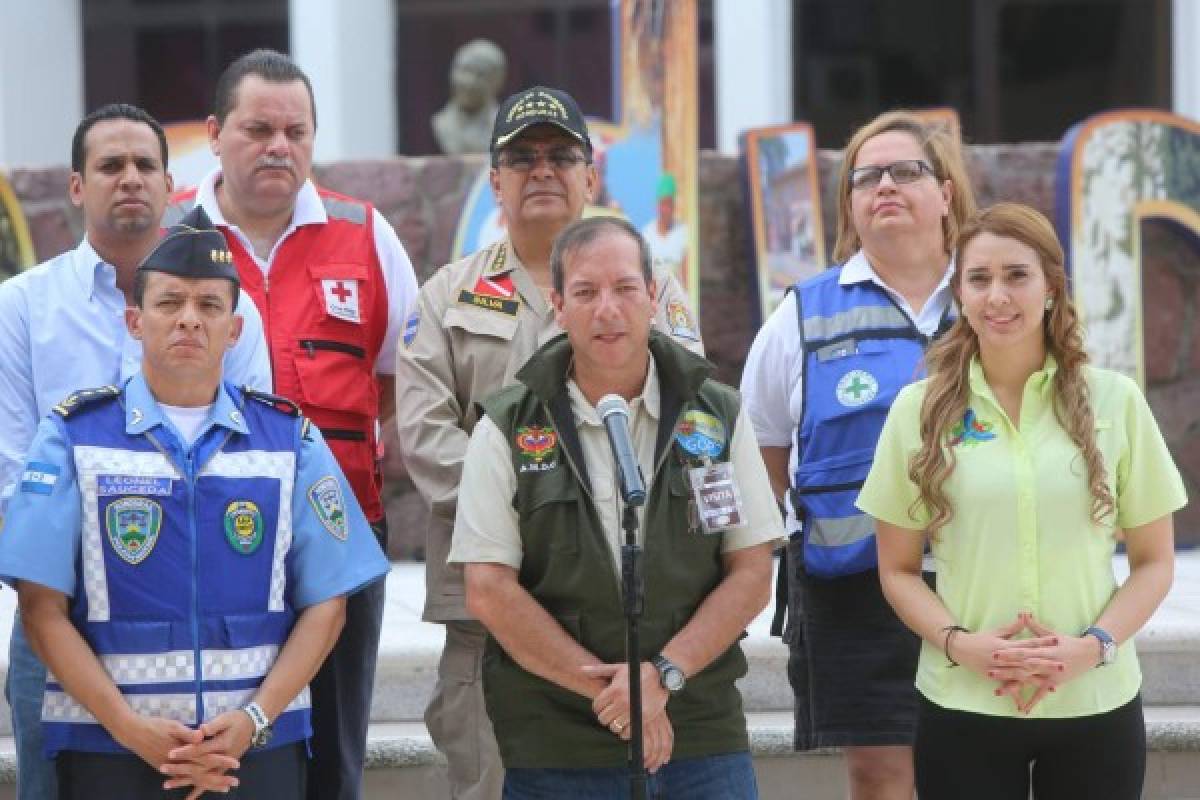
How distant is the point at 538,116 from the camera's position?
179 inches

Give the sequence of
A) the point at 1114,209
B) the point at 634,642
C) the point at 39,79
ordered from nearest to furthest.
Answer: the point at 634,642
the point at 1114,209
the point at 39,79

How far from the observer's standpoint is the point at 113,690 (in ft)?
12.5

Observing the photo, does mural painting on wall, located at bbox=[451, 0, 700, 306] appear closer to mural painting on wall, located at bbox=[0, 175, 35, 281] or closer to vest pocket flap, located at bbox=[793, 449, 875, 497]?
mural painting on wall, located at bbox=[0, 175, 35, 281]

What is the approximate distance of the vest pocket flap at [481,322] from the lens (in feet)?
14.9

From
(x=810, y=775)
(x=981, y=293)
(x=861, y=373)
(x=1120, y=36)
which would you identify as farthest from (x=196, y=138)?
(x=1120, y=36)

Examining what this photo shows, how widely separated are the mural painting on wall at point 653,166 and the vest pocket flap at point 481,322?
448 centimetres

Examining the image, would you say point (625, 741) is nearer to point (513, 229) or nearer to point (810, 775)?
point (513, 229)

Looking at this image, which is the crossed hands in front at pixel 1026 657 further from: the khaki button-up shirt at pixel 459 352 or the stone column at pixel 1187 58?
the stone column at pixel 1187 58

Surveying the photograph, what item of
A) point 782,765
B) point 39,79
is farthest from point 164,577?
point 39,79

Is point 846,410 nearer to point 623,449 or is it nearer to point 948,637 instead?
point 948,637

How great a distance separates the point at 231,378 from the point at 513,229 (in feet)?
2.58

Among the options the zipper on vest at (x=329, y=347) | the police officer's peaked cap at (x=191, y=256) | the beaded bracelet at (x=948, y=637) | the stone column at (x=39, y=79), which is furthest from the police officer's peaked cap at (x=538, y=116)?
the stone column at (x=39, y=79)

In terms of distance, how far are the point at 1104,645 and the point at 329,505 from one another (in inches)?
63.7

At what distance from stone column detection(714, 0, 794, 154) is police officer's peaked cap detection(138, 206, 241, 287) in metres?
8.70
